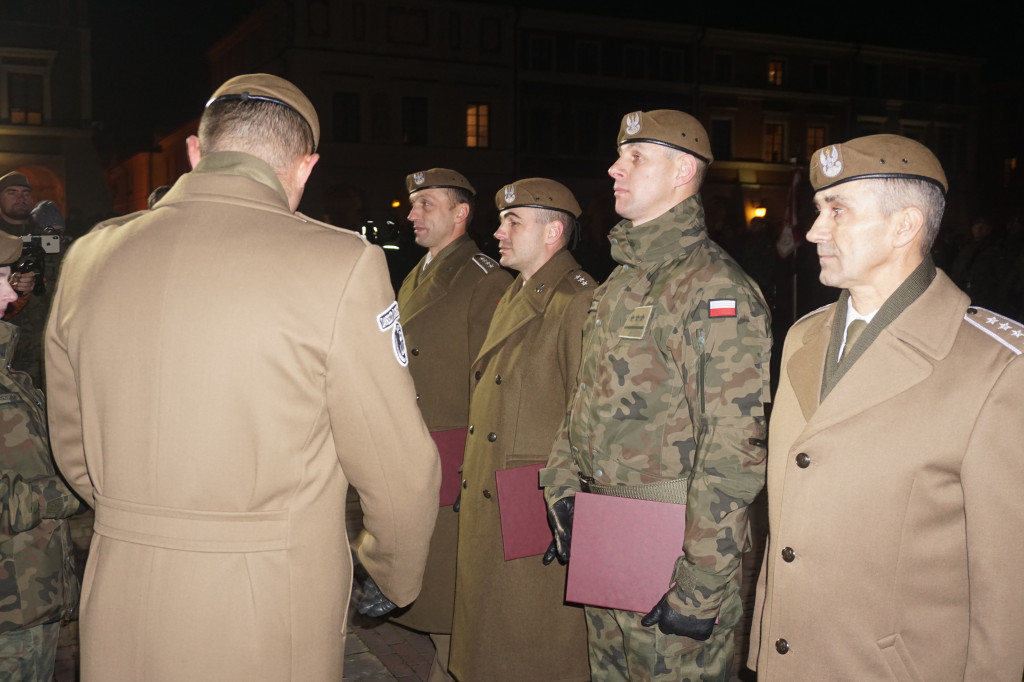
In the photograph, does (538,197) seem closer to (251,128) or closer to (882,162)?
(882,162)

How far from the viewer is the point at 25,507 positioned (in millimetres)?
3068

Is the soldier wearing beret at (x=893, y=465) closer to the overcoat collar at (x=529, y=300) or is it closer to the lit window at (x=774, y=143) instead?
the overcoat collar at (x=529, y=300)

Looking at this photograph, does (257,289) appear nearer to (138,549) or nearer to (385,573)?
(138,549)

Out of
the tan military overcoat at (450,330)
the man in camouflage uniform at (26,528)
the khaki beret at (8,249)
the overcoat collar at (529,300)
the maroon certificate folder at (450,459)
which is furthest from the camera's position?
the tan military overcoat at (450,330)

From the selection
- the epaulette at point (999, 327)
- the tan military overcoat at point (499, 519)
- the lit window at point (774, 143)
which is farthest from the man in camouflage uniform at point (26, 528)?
the lit window at point (774, 143)

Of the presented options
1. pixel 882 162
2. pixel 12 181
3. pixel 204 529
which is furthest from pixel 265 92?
pixel 12 181

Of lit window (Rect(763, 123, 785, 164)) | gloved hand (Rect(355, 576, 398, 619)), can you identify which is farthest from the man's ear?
lit window (Rect(763, 123, 785, 164))

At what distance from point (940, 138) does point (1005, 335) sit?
51.3 m

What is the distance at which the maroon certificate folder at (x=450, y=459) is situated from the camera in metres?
4.70

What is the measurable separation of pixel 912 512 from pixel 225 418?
5.51ft

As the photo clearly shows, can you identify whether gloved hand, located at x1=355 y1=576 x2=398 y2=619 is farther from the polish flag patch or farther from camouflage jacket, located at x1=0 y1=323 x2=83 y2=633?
the polish flag patch

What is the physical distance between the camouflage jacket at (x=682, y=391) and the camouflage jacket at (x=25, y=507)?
176cm

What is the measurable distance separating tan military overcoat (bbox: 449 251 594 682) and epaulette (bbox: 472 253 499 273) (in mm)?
839

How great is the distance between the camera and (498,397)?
4.23 meters
